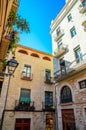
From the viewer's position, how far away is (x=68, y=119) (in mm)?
11688

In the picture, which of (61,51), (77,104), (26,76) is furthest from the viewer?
(26,76)

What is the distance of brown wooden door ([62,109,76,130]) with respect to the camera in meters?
11.1

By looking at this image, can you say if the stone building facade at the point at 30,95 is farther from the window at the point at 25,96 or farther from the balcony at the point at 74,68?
the balcony at the point at 74,68

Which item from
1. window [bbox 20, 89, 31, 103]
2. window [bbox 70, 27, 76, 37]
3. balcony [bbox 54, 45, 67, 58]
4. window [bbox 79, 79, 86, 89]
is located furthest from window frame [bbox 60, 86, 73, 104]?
window [bbox 70, 27, 76, 37]

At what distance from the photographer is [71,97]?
39.6ft

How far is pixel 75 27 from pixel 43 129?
13.2m

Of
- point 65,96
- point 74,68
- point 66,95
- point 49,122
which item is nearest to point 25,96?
point 49,122

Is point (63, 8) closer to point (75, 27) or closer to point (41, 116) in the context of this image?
point (75, 27)

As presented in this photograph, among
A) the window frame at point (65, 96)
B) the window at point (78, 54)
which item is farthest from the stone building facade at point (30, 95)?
the window at point (78, 54)

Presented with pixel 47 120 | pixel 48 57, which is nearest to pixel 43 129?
pixel 47 120

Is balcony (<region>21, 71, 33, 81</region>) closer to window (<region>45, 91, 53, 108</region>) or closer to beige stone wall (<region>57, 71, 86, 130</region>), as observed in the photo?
window (<region>45, 91, 53, 108</region>)

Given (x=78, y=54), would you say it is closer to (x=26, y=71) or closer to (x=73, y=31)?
(x=73, y=31)

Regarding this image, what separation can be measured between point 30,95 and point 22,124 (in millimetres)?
3555

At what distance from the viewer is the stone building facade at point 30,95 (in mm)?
13383
